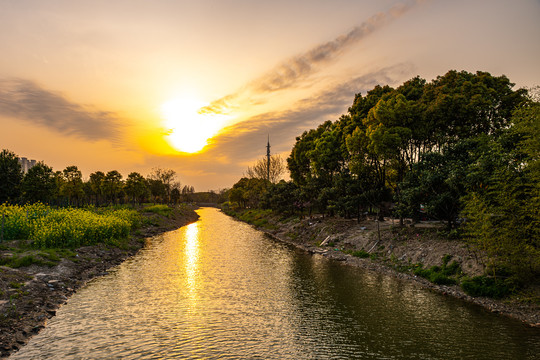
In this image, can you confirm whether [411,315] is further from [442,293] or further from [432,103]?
[432,103]

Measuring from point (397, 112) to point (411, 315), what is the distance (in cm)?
2573

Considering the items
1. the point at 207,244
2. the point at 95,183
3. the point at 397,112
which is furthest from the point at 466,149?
the point at 95,183

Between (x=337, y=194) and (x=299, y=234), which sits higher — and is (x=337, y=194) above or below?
above

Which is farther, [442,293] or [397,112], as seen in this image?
[397,112]

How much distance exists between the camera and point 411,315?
2006cm

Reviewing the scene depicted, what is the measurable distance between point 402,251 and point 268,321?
21.9 meters

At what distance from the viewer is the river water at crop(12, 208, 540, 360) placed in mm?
15156

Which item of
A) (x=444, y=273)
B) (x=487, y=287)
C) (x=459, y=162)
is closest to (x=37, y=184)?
(x=444, y=273)

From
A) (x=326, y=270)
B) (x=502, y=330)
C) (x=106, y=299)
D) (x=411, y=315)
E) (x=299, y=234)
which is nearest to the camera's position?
(x=502, y=330)

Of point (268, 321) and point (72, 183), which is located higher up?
point (72, 183)

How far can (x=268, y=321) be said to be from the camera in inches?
744

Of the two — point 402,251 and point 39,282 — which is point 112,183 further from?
point 402,251

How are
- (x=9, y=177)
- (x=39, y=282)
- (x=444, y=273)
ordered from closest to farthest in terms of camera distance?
(x=39, y=282)
(x=444, y=273)
(x=9, y=177)

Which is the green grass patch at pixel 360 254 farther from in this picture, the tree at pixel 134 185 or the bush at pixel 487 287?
the tree at pixel 134 185
